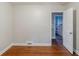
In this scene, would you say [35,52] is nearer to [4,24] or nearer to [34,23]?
[4,24]

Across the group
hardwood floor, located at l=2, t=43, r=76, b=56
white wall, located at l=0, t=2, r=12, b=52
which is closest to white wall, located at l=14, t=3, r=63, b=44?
white wall, located at l=0, t=2, r=12, b=52

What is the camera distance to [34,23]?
400 cm

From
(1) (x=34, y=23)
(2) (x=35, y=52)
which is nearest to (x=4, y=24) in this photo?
(2) (x=35, y=52)

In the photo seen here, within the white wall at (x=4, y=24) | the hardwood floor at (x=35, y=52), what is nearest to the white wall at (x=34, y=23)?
the white wall at (x=4, y=24)

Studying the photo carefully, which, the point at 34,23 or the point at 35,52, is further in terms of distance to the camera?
the point at 34,23

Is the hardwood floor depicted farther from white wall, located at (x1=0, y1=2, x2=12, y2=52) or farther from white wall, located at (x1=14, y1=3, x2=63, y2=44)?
white wall, located at (x1=14, y1=3, x2=63, y2=44)

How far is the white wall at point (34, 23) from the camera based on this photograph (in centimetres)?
384

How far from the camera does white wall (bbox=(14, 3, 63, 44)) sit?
3.84m

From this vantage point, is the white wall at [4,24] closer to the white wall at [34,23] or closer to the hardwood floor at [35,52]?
the hardwood floor at [35,52]

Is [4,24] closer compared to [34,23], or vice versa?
[4,24]

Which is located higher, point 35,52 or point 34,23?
point 34,23

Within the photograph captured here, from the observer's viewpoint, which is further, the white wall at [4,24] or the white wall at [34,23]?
the white wall at [34,23]

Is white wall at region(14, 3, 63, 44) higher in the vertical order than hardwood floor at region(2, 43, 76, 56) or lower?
higher

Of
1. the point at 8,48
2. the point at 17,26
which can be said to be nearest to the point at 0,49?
the point at 8,48
